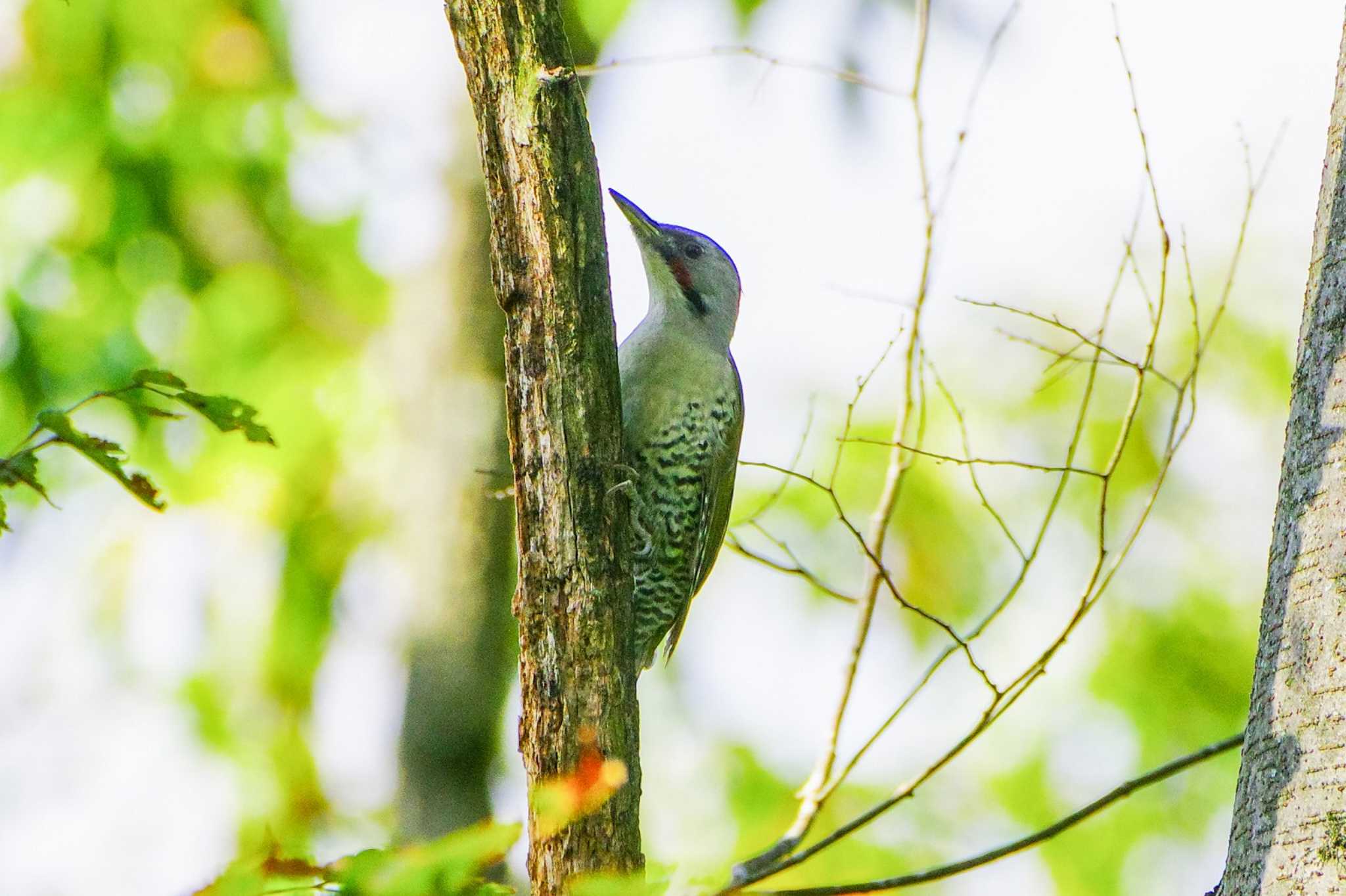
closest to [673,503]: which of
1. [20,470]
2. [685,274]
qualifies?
[685,274]

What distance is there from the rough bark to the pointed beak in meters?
3.10

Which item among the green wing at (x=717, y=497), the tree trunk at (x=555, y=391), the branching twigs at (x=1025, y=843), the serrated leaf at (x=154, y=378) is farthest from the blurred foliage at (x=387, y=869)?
the green wing at (x=717, y=497)

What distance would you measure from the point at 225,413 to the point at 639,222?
3.11 metres

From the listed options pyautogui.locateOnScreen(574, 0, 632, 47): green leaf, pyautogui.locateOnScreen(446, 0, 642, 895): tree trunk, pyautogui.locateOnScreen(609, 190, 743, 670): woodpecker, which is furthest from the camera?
pyautogui.locateOnScreen(574, 0, 632, 47): green leaf

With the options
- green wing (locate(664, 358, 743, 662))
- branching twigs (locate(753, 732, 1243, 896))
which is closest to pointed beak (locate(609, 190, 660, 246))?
green wing (locate(664, 358, 743, 662))

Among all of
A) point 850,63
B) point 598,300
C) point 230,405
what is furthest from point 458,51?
point 850,63

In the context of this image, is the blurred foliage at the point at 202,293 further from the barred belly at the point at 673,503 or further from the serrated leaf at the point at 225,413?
the serrated leaf at the point at 225,413

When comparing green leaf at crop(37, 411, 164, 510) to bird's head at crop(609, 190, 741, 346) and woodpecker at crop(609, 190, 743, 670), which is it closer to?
woodpecker at crop(609, 190, 743, 670)

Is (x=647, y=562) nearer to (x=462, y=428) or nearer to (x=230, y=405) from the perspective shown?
(x=462, y=428)

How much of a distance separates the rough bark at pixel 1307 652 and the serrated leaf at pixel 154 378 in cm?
179

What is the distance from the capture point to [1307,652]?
213cm

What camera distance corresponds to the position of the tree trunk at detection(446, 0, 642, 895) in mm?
2756

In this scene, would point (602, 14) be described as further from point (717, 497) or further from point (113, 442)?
point (113, 442)

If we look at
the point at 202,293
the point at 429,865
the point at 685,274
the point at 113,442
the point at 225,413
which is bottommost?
the point at 429,865
